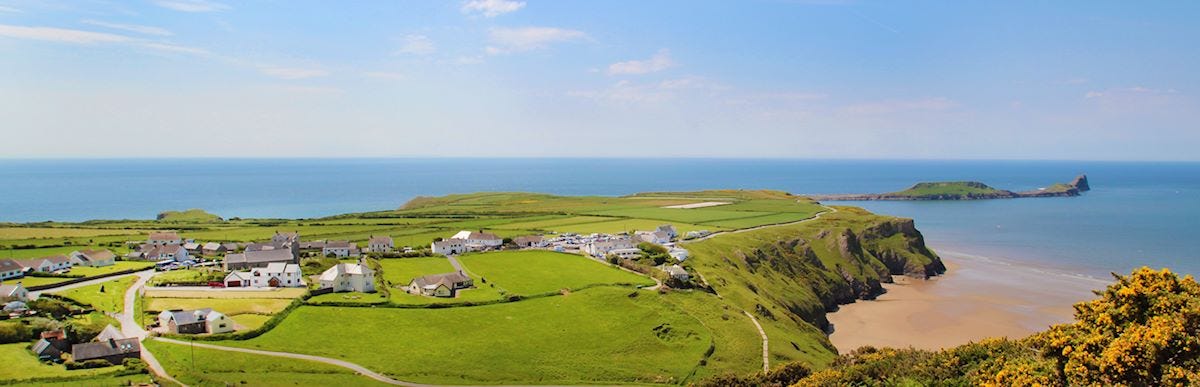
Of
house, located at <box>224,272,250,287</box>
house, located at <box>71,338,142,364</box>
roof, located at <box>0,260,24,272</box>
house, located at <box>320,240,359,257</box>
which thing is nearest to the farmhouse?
house, located at <box>320,240,359,257</box>

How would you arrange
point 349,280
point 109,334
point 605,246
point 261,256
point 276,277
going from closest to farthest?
point 109,334, point 349,280, point 276,277, point 261,256, point 605,246

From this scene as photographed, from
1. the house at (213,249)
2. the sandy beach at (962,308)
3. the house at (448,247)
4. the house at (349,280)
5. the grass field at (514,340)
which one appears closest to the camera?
the grass field at (514,340)

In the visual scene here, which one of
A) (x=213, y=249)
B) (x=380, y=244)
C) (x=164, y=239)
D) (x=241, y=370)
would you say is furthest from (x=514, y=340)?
(x=164, y=239)

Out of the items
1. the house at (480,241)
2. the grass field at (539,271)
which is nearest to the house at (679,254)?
the grass field at (539,271)

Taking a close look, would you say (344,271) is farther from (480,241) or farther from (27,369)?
(480,241)

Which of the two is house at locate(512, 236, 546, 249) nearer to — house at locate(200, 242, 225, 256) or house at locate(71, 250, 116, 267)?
house at locate(200, 242, 225, 256)

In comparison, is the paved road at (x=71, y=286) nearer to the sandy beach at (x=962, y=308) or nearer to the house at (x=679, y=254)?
the house at (x=679, y=254)
